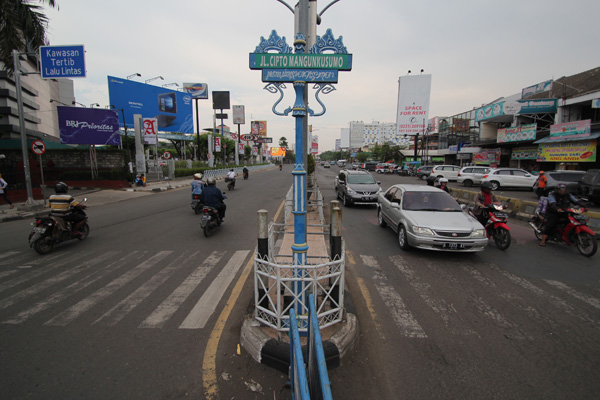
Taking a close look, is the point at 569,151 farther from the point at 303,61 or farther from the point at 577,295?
the point at 303,61

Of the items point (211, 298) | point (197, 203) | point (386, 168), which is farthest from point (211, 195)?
point (386, 168)

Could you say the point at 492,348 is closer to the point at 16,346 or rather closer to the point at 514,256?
the point at 514,256

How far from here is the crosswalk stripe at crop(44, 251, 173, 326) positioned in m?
3.88

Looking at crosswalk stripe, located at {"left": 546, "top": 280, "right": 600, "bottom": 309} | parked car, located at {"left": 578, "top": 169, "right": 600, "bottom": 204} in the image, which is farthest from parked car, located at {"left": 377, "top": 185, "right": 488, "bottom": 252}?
parked car, located at {"left": 578, "top": 169, "right": 600, "bottom": 204}

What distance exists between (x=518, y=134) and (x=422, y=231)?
25.6 meters

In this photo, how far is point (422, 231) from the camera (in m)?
6.28

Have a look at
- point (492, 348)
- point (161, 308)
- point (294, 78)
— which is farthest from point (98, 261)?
point (492, 348)

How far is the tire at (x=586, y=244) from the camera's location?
6.35m

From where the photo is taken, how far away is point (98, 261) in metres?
6.12

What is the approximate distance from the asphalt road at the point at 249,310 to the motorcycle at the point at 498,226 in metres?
0.30

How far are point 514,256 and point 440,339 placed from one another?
448cm

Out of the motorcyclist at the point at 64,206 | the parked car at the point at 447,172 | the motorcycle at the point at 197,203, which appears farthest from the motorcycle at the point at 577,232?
the parked car at the point at 447,172

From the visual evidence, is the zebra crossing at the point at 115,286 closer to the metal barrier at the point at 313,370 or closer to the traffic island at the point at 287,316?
the traffic island at the point at 287,316

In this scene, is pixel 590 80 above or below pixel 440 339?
above
